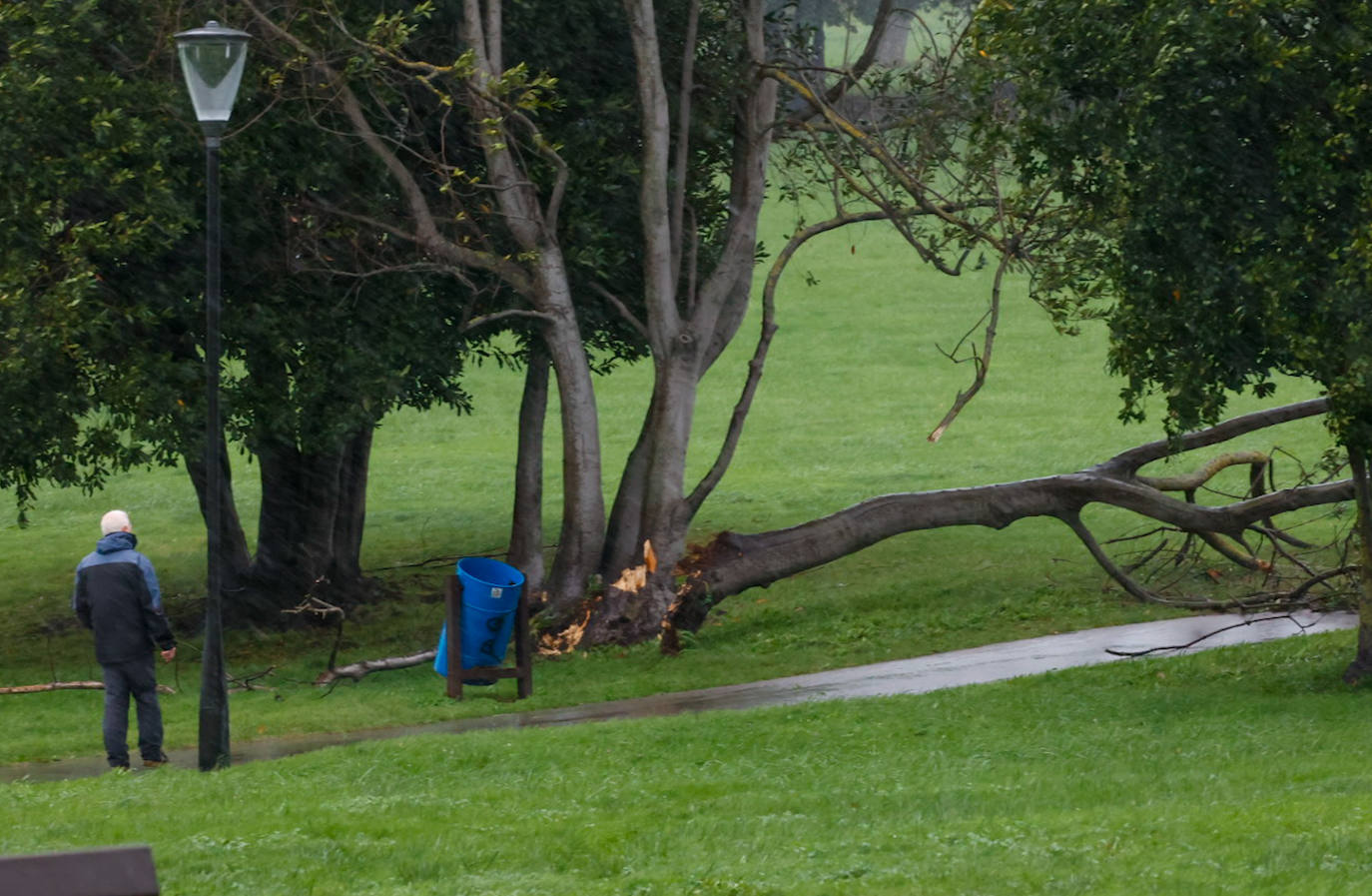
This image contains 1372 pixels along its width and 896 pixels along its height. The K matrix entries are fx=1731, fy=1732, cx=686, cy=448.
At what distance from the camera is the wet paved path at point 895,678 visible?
13125 mm

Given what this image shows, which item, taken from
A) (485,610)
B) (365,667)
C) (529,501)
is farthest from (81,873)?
(529,501)

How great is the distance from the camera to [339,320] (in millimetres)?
18578

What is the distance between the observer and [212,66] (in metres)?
11.1

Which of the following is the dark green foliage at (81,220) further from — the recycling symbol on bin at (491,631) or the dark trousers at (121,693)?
the dark trousers at (121,693)

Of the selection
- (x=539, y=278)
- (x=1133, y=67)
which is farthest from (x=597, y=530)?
(x=1133, y=67)

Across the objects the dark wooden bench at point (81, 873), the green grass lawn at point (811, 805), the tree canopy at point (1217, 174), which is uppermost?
the tree canopy at point (1217, 174)

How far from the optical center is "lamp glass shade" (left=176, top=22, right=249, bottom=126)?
10984 mm

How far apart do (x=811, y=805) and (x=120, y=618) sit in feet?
16.9

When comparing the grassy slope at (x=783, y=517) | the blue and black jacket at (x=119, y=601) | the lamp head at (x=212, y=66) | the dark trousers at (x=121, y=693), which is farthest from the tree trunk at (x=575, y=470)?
the lamp head at (x=212, y=66)

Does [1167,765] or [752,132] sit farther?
[752,132]

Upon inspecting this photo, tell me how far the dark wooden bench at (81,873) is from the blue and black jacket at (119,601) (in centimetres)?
797

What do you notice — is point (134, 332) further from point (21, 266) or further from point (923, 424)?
point (923, 424)

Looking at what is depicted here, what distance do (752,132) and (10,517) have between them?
67.4 feet

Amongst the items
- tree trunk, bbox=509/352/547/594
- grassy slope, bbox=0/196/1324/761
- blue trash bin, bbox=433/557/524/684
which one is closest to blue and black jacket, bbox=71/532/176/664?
grassy slope, bbox=0/196/1324/761
